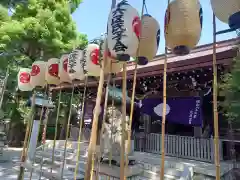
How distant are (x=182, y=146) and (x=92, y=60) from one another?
4.60 m

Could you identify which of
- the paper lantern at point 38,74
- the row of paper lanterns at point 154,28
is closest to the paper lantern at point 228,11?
the row of paper lanterns at point 154,28

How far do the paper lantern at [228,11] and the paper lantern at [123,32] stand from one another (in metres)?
1.03

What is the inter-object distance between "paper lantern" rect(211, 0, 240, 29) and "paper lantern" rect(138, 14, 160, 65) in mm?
953

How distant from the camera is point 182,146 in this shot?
21.9 feet

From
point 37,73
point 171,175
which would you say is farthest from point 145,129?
point 37,73

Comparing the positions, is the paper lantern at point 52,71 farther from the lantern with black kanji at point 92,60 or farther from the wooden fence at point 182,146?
the wooden fence at point 182,146

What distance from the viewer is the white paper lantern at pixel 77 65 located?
401 centimetres

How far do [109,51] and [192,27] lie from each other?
1169 millimetres

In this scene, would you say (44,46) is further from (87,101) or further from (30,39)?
(87,101)

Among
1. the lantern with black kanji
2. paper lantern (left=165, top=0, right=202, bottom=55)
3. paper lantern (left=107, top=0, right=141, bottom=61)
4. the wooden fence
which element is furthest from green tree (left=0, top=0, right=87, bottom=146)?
paper lantern (left=165, top=0, right=202, bottom=55)

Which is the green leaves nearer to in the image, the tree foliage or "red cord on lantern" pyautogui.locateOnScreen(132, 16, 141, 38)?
the tree foliage

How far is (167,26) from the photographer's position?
2664mm

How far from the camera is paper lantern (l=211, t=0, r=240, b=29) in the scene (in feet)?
6.98

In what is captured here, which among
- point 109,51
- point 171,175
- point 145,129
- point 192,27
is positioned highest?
point 192,27
